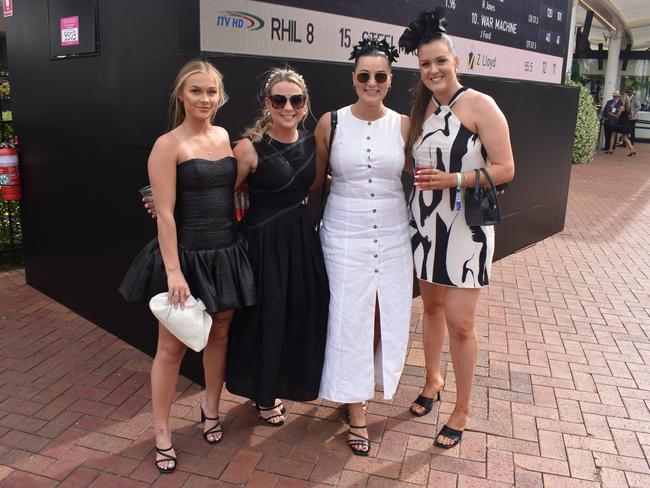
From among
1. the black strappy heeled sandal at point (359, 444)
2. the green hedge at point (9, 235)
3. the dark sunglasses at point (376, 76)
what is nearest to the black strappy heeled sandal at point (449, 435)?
the black strappy heeled sandal at point (359, 444)

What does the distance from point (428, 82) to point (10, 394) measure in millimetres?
2928

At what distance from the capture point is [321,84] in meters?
3.94

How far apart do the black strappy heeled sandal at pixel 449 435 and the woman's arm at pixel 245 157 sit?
65.0 inches

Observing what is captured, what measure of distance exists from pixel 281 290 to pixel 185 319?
50 centimetres

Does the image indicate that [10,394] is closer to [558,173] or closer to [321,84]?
[321,84]

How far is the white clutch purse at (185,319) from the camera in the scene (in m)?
2.59

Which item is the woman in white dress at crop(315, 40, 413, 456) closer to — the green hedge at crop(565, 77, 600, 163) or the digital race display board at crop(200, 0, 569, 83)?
the digital race display board at crop(200, 0, 569, 83)

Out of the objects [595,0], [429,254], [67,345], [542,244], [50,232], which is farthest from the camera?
[595,0]

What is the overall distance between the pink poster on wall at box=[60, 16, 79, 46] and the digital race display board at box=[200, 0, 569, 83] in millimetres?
1297

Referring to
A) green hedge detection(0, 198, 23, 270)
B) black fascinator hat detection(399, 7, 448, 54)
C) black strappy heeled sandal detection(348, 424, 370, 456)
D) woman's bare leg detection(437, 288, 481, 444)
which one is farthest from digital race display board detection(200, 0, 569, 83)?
green hedge detection(0, 198, 23, 270)

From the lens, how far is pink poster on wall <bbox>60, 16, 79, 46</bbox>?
407 centimetres

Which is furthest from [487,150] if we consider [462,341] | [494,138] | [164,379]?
[164,379]

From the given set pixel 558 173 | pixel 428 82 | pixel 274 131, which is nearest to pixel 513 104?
pixel 558 173

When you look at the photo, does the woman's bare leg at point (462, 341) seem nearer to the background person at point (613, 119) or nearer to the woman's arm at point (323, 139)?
the woman's arm at point (323, 139)
